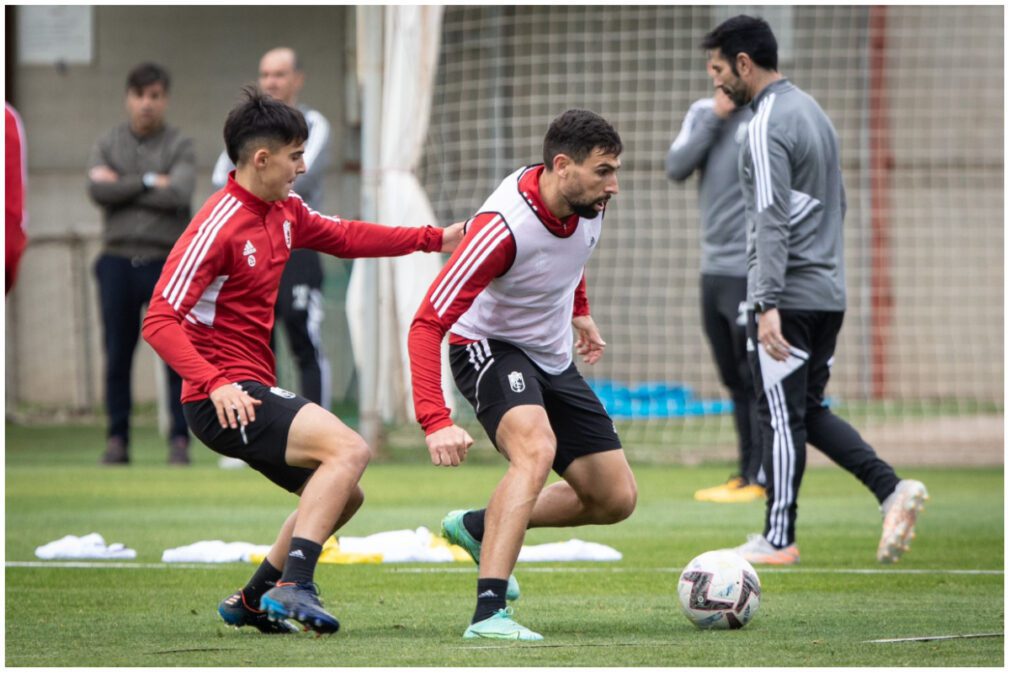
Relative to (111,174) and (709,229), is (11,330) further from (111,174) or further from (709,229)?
(709,229)

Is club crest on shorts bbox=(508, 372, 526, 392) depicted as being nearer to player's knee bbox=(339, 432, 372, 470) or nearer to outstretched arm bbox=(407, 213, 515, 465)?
outstretched arm bbox=(407, 213, 515, 465)

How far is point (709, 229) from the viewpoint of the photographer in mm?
8039

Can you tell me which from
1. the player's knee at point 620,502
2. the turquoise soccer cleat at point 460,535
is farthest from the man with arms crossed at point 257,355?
the player's knee at point 620,502

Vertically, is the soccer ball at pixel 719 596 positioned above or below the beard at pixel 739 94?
below

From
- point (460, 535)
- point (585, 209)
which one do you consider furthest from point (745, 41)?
point (460, 535)

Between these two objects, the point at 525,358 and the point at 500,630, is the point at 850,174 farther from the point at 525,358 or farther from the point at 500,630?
Result: the point at 500,630

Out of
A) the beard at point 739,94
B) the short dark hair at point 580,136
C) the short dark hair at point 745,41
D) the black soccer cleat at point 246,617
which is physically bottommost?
the black soccer cleat at point 246,617

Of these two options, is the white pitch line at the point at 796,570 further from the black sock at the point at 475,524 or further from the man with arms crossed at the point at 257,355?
the man with arms crossed at the point at 257,355

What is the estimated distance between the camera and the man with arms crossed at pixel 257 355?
4.22 meters

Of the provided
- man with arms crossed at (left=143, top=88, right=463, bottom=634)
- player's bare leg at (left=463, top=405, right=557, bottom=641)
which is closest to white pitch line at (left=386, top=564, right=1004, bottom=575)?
man with arms crossed at (left=143, top=88, right=463, bottom=634)

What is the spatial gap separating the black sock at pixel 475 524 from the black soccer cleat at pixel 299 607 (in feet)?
2.98

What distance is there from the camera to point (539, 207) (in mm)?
4484

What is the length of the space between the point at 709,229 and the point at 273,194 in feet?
12.8

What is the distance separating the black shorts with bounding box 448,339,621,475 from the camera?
177 inches
